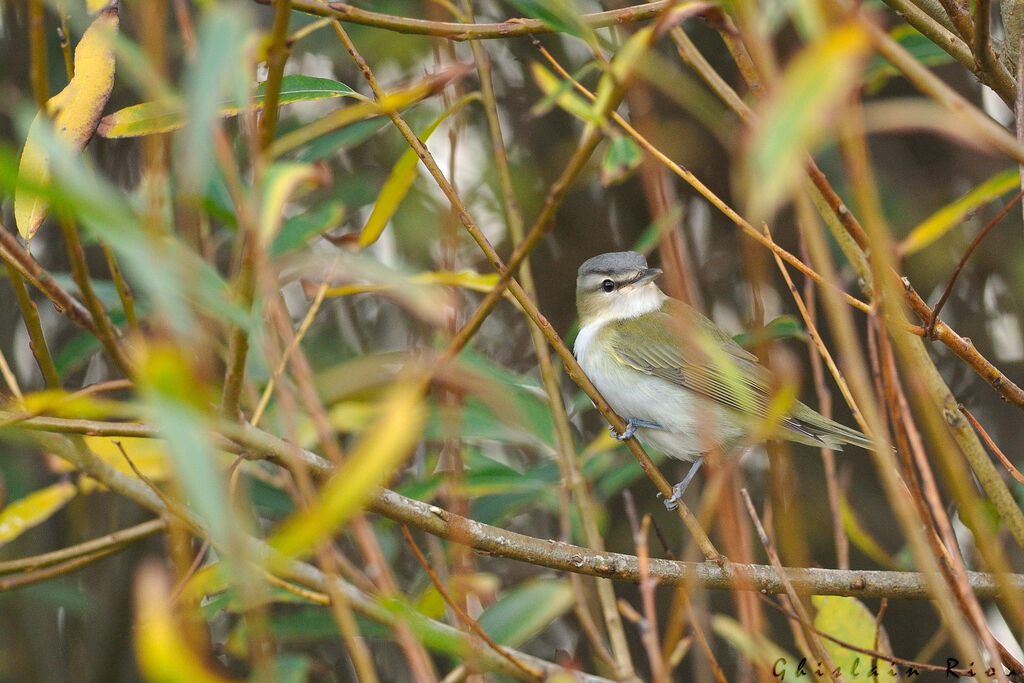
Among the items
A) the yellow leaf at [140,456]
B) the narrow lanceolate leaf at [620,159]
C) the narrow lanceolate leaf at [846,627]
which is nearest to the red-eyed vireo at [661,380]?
the narrow lanceolate leaf at [620,159]

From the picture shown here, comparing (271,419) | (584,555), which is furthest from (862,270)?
(271,419)

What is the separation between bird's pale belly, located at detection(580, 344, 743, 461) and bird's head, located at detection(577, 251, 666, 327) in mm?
286

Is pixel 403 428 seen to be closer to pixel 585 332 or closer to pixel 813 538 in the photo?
pixel 585 332

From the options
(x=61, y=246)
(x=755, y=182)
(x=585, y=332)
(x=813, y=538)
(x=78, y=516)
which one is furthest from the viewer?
(x=813, y=538)

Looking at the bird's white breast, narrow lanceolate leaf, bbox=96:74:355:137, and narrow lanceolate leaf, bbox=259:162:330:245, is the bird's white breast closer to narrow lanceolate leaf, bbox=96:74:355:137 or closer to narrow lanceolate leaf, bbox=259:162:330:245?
narrow lanceolate leaf, bbox=96:74:355:137

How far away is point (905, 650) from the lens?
13.9ft

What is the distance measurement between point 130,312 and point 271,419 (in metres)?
1.00

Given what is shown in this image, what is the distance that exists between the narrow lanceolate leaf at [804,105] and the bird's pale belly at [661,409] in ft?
8.04

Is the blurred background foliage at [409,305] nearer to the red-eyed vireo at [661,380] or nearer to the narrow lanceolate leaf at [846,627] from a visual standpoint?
the narrow lanceolate leaf at [846,627]

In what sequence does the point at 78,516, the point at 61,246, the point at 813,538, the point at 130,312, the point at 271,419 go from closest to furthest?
1. the point at 130,312
2. the point at 271,419
3. the point at 78,516
4. the point at 61,246
5. the point at 813,538

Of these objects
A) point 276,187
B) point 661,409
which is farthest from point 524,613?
point 661,409

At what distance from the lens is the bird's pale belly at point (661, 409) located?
10.2 ft

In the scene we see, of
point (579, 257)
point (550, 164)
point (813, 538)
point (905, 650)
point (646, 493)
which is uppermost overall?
point (550, 164)

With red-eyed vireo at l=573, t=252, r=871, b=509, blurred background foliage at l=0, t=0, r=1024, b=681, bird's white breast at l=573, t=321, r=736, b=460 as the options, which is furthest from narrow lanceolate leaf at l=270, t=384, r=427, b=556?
bird's white breast at l=573, t=321, r=736, b=460
